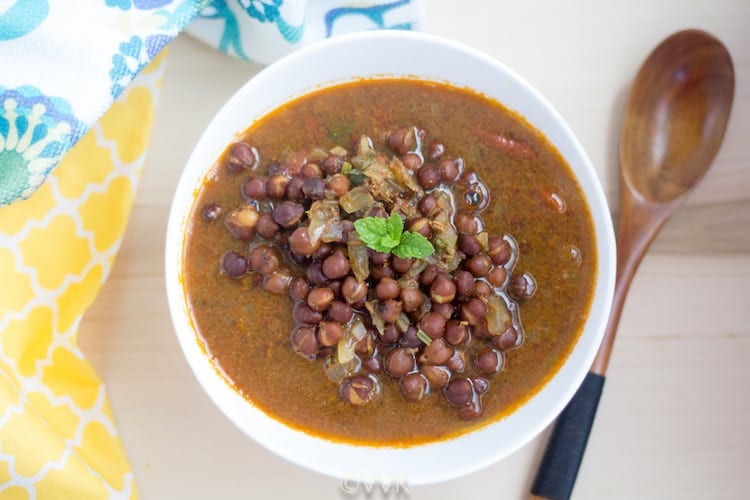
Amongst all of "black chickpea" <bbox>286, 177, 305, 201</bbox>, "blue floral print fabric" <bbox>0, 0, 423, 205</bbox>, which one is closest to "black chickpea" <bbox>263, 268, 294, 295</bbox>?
"black chickpea" <bbox>286, 177, 305, 201</bbox>

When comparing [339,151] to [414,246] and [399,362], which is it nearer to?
[414,246]

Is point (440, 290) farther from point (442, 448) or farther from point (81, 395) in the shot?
point (81, 395)

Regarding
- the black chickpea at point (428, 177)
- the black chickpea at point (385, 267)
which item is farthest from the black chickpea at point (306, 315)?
the black chickpea at point (428, 177)

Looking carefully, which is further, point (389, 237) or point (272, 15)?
point (272, 15)

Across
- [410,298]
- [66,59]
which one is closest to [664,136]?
[410,298]

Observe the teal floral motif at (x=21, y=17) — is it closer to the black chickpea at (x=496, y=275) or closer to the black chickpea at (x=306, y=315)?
the black chickpea at (x=306, y=315)

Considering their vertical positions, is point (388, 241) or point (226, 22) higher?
point (226, 22)
